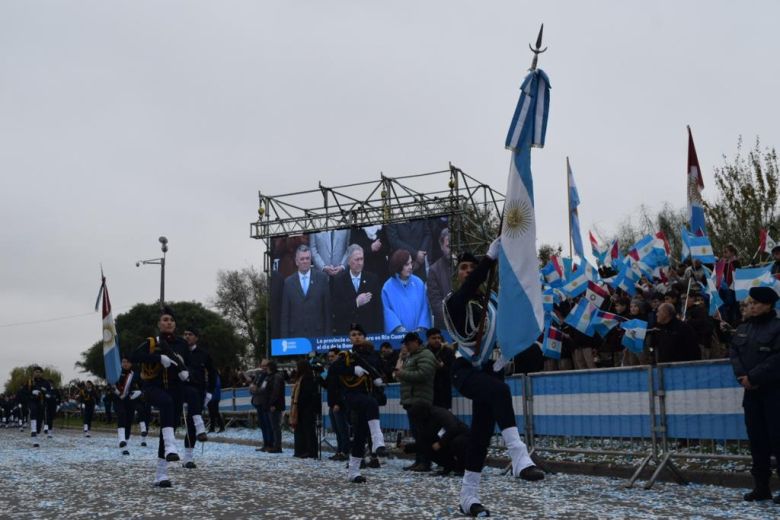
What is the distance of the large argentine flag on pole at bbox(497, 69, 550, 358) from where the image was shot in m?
8.13

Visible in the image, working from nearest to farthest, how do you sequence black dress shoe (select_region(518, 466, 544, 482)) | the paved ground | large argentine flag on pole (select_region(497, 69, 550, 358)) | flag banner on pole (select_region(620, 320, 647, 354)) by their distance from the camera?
black dress shoe (select_region(518, 466, 544, 482))
large argentine flag on pole (select_region(497, 69, 550, 358))
the paved ground
flag banner on pole (select_region(620, 320, 647, 354))

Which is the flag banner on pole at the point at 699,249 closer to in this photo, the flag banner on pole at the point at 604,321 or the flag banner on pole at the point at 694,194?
the flag banner on pole at the point at 694,194

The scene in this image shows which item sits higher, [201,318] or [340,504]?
[201,318]

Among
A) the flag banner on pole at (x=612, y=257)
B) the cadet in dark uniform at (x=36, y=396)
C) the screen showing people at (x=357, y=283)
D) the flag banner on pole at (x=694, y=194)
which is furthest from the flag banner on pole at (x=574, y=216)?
the cadet in dark uniform at (x=36, y=396)

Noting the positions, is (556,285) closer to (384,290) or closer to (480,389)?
(480,389)

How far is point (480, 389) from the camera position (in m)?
8.00

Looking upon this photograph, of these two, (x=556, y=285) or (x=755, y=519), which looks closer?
(x=755, y=519)

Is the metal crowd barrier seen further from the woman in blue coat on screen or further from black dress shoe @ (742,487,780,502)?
the woman in blue coat on screen

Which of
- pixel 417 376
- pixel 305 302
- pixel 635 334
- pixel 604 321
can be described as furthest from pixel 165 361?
pixel 305 302

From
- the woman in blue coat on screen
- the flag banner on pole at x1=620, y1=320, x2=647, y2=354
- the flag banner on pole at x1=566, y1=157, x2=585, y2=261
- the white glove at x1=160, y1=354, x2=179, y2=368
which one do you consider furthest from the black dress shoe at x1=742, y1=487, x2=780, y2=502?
the woman in blue coat on screen

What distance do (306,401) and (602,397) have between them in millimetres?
7462

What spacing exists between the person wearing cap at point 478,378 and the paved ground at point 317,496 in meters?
0.78

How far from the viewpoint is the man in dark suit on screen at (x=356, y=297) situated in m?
35.3

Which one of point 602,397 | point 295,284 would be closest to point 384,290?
point 295,284
